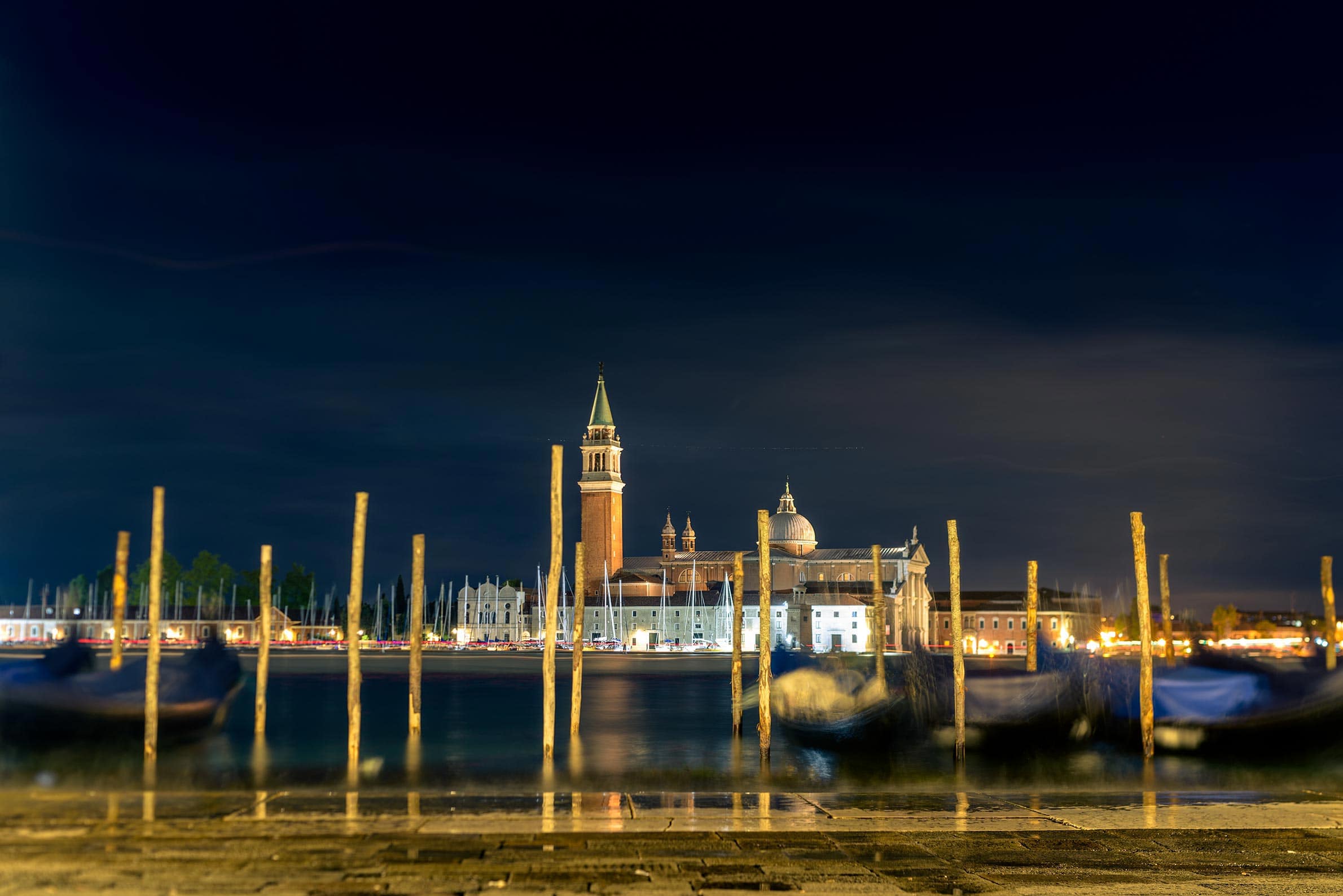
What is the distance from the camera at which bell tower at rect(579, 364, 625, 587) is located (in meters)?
140

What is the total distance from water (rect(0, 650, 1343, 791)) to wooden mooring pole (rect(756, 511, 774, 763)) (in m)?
0.75

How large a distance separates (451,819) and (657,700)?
4041 cm

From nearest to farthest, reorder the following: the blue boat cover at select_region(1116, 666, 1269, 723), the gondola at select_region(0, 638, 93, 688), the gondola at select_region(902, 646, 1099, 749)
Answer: the gondola at select_region(902, 646, 1099, 749)
the blue boat cover at select_region(1116, 666, 1269, 723)
the gondola at select_region(0, 638, 93, 688)

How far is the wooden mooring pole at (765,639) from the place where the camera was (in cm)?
2403

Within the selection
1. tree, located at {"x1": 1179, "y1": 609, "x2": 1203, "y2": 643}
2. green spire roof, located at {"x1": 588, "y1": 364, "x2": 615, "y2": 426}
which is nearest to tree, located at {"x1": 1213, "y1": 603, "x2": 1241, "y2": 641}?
tree, located at {"x1": 1179, "y1": 609, "x2": 1203, "y2": 643}

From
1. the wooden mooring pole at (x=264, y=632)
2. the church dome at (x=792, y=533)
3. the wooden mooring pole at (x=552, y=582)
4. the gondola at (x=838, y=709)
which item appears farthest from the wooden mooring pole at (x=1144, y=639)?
the church dome at (x=792, y=533)

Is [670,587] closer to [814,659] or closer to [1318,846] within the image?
[814,659]

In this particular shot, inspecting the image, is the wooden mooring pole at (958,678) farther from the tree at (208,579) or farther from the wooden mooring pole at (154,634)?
the tree at (208,579)

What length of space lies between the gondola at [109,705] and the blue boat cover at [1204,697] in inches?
837

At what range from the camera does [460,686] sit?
69312mm

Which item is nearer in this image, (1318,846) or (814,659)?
(1318,846)

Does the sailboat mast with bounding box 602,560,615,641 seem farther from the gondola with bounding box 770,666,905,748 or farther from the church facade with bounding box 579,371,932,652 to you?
the gondola with bounding box 770,666,905,748

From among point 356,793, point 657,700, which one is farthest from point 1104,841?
point 657,700

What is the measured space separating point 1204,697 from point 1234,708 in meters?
0.68
